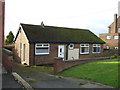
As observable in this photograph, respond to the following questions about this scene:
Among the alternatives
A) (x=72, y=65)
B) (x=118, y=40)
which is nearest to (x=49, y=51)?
(x=72, y=65)

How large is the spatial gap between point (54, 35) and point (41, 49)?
364 centimetres

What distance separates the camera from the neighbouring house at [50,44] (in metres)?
18.2

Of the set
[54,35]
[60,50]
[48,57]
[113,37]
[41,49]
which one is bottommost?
[48,57]

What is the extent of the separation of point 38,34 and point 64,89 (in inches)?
515

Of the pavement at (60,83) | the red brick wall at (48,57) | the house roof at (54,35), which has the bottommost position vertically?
the pavement at (60,83)

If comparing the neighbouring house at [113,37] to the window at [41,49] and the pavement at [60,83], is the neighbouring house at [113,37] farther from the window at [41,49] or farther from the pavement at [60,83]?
the pavement at [60,83]

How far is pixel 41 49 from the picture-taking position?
18547 millimetres

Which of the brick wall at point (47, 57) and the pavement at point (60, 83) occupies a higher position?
the brick wall at point (47, 57)

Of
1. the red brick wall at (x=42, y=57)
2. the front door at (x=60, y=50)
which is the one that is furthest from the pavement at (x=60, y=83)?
the front door at (x=60, y=50)

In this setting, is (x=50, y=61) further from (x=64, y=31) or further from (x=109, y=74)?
(x=109, y=74)

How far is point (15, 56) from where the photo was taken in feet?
75.0

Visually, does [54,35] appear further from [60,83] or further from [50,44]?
[60,83]

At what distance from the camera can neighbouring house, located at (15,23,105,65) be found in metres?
18.2

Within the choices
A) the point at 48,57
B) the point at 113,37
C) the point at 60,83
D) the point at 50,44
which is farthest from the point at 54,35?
the point at 113,37
